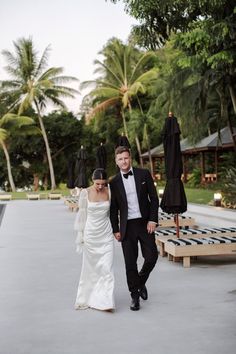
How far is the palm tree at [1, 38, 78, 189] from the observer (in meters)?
38.3

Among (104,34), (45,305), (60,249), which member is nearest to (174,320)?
(45,305)

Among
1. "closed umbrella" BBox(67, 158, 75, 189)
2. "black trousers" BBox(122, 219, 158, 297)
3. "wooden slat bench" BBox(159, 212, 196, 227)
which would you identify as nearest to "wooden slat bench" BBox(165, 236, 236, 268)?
"black trousers" BBox(122, 219, 158, 297)

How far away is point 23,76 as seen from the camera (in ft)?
126

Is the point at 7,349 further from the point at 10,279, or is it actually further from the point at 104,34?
the point at 104,34

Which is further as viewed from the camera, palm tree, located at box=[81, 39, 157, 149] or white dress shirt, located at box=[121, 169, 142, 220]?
palm tree, located at box=[81, 39, 157, 149]

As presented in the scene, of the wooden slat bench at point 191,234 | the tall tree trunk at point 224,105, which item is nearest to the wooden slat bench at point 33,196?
the tall tree trunk at point 224,105

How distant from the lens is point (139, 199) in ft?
17.8

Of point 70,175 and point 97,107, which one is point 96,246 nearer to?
point 70,175

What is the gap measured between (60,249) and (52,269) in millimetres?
Answer: 2124

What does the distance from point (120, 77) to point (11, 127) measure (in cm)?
854

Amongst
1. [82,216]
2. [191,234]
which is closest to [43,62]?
[191,234]

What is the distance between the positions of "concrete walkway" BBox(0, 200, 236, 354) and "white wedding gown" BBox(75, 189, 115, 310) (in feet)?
0.63

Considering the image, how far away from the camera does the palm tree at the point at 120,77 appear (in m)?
37.6

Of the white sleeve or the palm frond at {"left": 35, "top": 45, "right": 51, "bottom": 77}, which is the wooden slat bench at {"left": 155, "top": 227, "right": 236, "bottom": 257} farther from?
the palm frond at {"left": 35, "top": 45, "right": 51, "bottom": 77}
